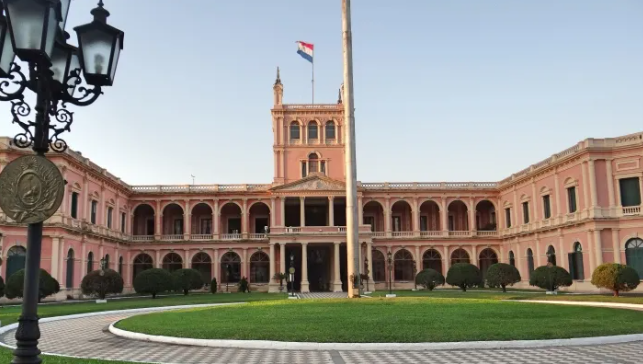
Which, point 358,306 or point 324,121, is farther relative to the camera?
point 324,121

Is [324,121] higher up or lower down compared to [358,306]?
higher up

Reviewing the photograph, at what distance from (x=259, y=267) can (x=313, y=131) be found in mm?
14525

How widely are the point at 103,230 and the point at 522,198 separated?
3580 centimetres

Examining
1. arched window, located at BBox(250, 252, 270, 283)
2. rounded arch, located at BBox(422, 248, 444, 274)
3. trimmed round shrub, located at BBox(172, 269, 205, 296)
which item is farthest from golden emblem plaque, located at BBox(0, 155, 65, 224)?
rounded arch, located at BBox(422, 248, 444, 274)

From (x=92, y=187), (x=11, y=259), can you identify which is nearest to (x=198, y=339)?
(x=11, y=259)

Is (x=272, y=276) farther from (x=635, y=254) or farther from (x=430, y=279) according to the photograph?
(x=635, y=254)

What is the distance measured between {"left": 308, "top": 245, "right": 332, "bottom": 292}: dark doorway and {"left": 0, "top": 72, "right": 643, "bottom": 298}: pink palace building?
0.11m

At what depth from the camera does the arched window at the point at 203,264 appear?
55.9 m

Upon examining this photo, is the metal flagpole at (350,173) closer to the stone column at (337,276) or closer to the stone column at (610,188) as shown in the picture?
the stone column at (610,188)

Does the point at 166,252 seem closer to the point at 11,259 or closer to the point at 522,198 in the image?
the point at 11,259

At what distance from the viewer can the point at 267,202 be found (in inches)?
2227

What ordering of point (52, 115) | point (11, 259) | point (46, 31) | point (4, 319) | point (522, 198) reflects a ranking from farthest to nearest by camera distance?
point (522, 198) → point (11, 259) → point (4, 319) → point (52, 115) → point (46, 31)

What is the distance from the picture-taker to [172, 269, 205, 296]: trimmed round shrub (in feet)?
141

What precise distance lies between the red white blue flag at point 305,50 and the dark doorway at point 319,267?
1783 centimetres
